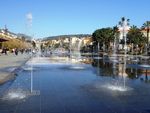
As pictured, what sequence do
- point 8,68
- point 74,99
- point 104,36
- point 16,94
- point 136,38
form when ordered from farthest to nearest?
point 104,36, point 136,38, point 8,68, point 16,94, point 74,99

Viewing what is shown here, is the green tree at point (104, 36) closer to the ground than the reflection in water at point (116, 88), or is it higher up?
higher up

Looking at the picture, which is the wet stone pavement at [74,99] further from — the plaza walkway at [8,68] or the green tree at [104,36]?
the green tree at [104,36]

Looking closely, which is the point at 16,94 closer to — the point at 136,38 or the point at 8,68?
the point at 8,68

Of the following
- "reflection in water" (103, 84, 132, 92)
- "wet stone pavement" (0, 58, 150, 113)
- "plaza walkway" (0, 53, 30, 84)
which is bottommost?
"wet stone pavement" (0, 58, 150, 113)

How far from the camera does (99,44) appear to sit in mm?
111500

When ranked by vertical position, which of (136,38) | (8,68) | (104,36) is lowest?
(8,68)

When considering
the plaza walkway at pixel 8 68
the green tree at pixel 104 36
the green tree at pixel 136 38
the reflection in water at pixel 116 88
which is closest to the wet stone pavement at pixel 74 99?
the reflection in water at pixel 116 88

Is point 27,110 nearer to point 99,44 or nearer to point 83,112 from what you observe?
point 83,112

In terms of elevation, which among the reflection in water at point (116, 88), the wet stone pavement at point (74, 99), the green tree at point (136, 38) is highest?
the green tree at point (136, 38)

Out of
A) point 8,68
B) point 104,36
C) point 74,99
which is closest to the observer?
point 74,99

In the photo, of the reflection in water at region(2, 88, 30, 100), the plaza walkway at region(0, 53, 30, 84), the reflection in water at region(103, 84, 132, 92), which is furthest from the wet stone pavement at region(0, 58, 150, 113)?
the plaza walkway at region(0, 53, 30, 84)

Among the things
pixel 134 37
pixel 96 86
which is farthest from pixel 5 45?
pixel 96 86

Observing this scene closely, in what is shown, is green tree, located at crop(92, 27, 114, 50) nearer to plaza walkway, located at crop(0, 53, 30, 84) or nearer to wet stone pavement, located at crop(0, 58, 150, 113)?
plaza walkway, located at crop(0, 53, 30, 84)

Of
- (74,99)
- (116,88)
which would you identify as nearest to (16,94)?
(74,99)
